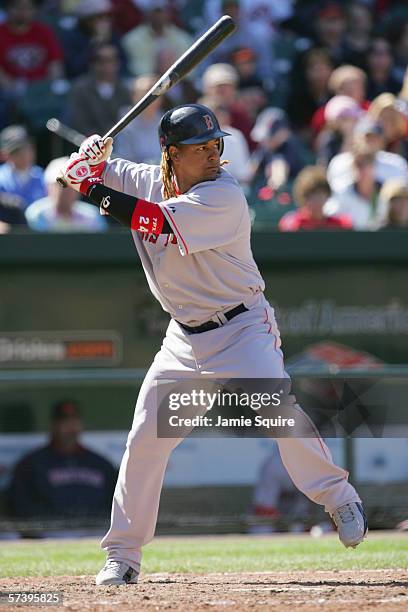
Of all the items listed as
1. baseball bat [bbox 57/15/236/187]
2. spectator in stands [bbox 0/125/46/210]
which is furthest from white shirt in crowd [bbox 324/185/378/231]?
baseball bat [bbox 57/15/236/187]

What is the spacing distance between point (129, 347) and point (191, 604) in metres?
4.31

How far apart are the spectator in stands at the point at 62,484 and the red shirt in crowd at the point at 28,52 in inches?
174

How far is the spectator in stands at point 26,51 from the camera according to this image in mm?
10758

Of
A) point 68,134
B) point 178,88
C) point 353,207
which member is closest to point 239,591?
point 353,207

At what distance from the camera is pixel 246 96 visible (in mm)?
10859

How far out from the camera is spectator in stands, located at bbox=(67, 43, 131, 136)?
1001 cm

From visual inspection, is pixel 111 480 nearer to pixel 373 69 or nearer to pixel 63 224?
pixel 63 224

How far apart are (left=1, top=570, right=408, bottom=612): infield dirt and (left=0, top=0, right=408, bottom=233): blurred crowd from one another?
152 inches

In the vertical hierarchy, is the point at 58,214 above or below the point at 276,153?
below

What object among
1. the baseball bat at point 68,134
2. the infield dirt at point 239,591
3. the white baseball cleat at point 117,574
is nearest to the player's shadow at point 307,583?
the infield dirt at point 239,591

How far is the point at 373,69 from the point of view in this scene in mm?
11727

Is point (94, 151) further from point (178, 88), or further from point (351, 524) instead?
point (178, 88)

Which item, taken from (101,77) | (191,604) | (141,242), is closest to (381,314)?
(101,77)

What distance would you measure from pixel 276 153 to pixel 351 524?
5.51 metres
